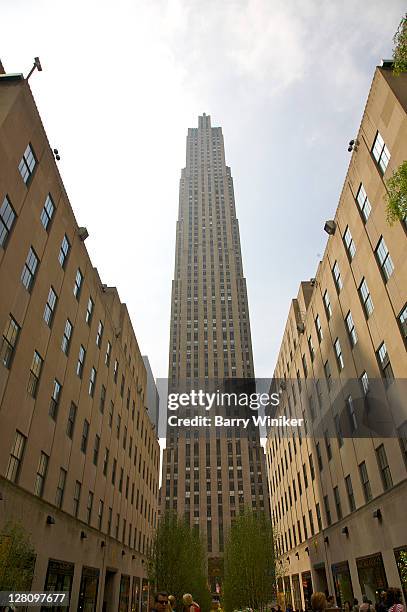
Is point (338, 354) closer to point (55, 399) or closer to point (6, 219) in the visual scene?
point (55, 399)

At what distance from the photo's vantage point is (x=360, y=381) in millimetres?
25672

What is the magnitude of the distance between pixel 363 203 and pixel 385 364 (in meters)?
9.53

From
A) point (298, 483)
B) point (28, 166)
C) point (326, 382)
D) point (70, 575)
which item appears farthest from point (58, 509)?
point (298, 483)

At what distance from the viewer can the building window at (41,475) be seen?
2139 centimetres

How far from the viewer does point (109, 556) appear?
3325 centimetres

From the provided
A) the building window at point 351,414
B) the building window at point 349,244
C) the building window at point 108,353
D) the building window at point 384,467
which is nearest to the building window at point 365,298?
the building window at point 349,244

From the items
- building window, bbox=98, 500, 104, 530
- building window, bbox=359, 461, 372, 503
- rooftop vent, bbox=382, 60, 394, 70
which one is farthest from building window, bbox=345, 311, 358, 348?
building window, bbox=98, 500, 104, 530

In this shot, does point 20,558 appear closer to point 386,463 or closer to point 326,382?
point 386,463

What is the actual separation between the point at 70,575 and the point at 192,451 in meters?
97.0

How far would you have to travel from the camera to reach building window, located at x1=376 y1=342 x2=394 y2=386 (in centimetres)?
2162

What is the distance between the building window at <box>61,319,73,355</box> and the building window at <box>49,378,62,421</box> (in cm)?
222

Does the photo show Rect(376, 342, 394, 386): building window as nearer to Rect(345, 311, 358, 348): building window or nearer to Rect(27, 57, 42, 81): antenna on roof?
Rect(345, 311, 358, 348): building window

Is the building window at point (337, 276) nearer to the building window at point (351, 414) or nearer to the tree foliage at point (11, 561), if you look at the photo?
the building window at point (351, 414)

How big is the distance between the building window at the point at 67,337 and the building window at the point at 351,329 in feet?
59.4
